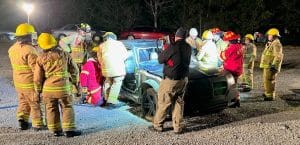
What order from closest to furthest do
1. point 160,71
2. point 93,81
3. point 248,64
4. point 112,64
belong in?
point 160,71, point 112,64, point 93,81, point 248,64

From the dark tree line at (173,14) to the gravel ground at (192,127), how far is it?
20481 millimetres

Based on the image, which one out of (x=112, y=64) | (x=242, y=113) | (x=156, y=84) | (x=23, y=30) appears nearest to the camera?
(x=23, y=30)

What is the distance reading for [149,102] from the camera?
31.4 ft

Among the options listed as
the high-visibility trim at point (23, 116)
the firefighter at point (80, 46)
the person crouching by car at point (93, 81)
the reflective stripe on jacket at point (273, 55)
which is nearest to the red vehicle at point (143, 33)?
the firefighter at point (80, 46)

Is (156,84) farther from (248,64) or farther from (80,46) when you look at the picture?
(248,64)

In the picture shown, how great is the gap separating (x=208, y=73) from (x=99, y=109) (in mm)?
2598

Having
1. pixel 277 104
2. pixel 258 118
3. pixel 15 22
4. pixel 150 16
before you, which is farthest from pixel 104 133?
pixel 15 22

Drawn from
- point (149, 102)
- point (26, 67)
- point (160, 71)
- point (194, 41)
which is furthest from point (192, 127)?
point (194, 41)

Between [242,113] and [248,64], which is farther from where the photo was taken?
[248,64]

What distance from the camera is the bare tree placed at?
34.5m

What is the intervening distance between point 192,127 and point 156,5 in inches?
1027

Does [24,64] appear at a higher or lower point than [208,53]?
higher

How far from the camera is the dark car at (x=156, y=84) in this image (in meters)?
9.28

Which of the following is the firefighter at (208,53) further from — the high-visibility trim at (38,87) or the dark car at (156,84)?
the high-visibility trim at (38,87)
